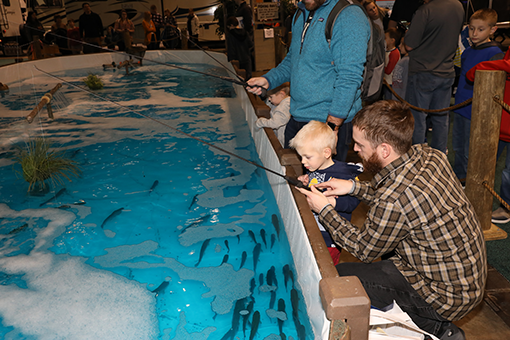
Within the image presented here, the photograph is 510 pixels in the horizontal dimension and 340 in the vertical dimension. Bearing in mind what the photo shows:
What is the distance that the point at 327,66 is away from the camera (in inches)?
103

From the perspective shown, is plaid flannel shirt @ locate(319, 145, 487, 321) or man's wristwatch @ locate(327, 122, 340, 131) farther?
man's wristwatch @ locate(327, 122, 340, 131)

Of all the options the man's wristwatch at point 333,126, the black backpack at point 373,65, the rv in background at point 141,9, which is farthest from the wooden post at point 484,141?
the rv in background at point 141,9

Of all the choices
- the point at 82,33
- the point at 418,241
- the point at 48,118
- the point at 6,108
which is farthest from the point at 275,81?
the point at 82,33

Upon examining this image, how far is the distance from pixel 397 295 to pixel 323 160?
1.04 m

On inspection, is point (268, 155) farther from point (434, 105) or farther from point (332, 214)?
point (332, 214)

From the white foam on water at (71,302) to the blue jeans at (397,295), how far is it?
1548 mm

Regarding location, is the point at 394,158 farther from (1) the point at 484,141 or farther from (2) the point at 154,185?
(2) the point at 154,185

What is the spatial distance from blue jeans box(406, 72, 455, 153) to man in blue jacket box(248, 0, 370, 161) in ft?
5.30

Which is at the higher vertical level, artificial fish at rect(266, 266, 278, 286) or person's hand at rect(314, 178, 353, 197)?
person's hand at rect(314, 178, 353, 197)

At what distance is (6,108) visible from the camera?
889cm

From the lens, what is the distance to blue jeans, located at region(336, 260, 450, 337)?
1.70 metres

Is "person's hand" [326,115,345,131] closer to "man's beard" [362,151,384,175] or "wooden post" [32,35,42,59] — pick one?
"man's beard" [362,151,384,175]

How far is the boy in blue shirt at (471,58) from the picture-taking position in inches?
131

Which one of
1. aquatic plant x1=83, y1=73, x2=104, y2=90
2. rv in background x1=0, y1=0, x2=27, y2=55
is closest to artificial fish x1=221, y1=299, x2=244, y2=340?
rv in background x1=0, y1=0, x2=27, y2=55
